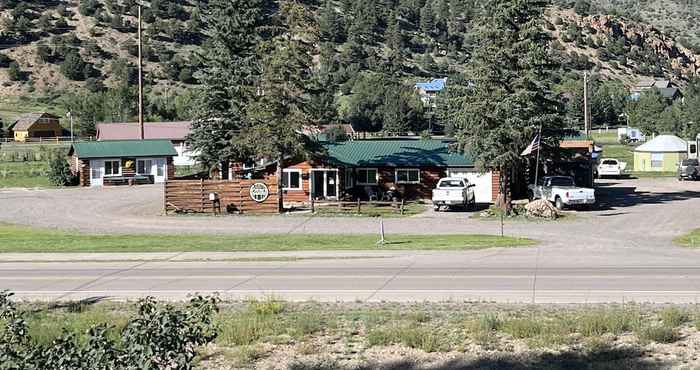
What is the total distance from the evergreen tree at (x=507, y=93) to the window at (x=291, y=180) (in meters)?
11.2

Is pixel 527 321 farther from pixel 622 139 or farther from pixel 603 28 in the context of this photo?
pixel 603 28

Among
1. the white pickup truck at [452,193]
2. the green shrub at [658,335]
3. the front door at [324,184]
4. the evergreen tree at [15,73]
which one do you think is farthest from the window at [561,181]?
the evergreen tree at [15,73]

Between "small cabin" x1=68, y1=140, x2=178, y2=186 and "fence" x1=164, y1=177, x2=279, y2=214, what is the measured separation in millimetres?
22947

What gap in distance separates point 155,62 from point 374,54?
3907 centimetres

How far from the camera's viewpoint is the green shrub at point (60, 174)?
70.9 meters

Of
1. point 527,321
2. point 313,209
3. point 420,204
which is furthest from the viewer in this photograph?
point 420,204

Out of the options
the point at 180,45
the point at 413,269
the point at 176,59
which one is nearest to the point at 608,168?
the point at 413,269

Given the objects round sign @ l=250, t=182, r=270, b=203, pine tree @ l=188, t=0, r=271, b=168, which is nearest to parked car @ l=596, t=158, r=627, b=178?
pine tree @ l=188, t=0, r=271, b=168

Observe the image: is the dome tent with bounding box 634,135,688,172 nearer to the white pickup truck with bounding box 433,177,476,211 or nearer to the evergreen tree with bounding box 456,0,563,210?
the evergreen tree with bounding box 456,0,563,210

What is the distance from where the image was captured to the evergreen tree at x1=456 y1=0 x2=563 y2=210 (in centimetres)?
4728

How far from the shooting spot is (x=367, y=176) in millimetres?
56062

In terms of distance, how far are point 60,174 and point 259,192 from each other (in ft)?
90.0

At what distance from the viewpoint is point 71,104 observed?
116375mm

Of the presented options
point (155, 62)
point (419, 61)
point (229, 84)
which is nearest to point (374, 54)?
point (419, 61)
